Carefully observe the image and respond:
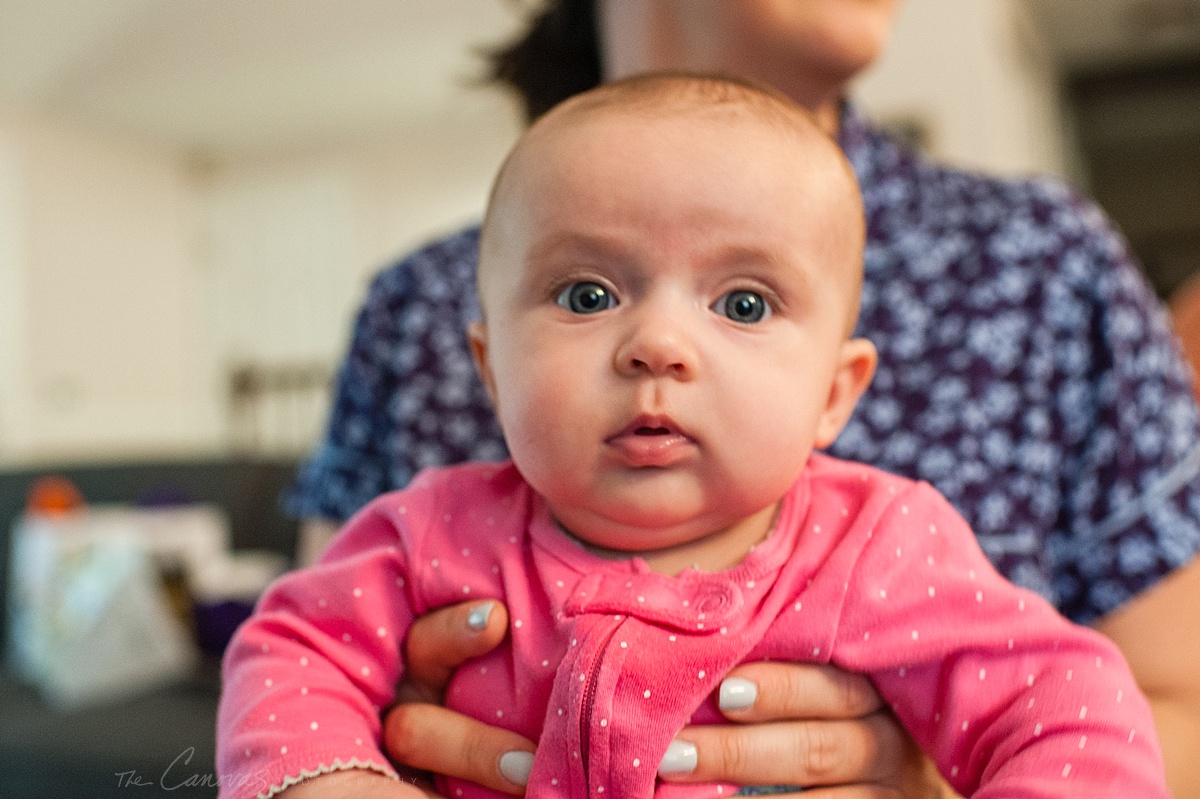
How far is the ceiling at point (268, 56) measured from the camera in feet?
11.8

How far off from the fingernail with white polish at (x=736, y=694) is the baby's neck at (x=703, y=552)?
0.05 m

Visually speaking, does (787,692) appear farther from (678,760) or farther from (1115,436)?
(1115,436)

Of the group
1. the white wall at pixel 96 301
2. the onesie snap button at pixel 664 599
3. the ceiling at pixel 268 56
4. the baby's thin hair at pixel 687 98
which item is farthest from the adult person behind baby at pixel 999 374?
the white wall at pixel 96 301

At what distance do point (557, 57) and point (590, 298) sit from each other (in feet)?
1.72

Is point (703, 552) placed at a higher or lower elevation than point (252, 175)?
higher

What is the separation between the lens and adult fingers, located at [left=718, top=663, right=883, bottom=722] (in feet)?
1.47

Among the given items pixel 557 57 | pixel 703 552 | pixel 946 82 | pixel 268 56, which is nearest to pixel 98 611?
pixel 557 57

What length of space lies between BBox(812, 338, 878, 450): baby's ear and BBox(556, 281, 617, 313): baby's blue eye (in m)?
0.14

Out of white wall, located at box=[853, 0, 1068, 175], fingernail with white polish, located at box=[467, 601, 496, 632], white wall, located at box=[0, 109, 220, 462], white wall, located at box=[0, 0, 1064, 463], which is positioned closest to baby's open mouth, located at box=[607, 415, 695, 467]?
fingernail with white polish, located at box=[467, 601, 496, 632]

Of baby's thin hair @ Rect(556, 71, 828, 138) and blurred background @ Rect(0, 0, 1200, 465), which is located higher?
baby's thin hair @ Rect(556, 71, 828, 138)

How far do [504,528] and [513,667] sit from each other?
0.07 meters

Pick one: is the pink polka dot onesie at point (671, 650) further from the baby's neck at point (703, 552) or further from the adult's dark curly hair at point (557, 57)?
the adult's dark curly hair at point (557, 57)

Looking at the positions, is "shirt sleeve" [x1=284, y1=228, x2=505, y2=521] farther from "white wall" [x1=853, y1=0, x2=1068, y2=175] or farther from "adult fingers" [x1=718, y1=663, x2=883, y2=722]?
"white wall" [x1=853, y1=0, x2=1068, y2=175]

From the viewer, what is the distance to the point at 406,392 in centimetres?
79
